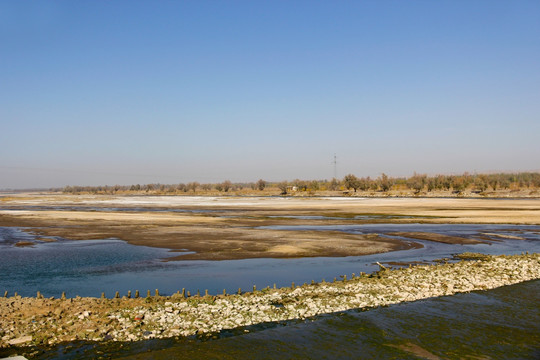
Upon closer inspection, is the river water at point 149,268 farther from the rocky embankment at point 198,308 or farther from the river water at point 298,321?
the rocky embankment at point 198,308

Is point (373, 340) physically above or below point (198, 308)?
below

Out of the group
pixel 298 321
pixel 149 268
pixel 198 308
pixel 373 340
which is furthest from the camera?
pixel 149 268

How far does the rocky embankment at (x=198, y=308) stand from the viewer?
1380 centimetres

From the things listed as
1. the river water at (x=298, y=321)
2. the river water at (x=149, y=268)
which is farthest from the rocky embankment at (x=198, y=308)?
the river water at (x=149, y=268)

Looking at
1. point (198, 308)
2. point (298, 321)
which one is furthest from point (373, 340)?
point (198, 308)

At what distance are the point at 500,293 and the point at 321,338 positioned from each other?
10.6 m

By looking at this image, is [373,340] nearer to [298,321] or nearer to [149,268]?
[298,321]

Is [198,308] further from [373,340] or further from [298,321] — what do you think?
[373,340]

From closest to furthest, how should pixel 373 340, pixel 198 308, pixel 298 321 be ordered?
pixel 373 340 < pixel 298 321 < pixel 198 308

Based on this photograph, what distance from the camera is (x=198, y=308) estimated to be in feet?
52.3

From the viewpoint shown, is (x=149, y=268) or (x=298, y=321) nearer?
(x=298, y=321)

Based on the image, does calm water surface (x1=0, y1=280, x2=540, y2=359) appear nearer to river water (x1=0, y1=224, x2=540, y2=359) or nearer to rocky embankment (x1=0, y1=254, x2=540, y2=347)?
river water (x1=0, y1=224, x2=540, y2=359)

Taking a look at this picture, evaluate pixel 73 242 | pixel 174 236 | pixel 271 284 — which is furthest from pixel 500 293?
pixel 73 242

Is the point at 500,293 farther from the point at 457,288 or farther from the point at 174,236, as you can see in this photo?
the point at 174,236
